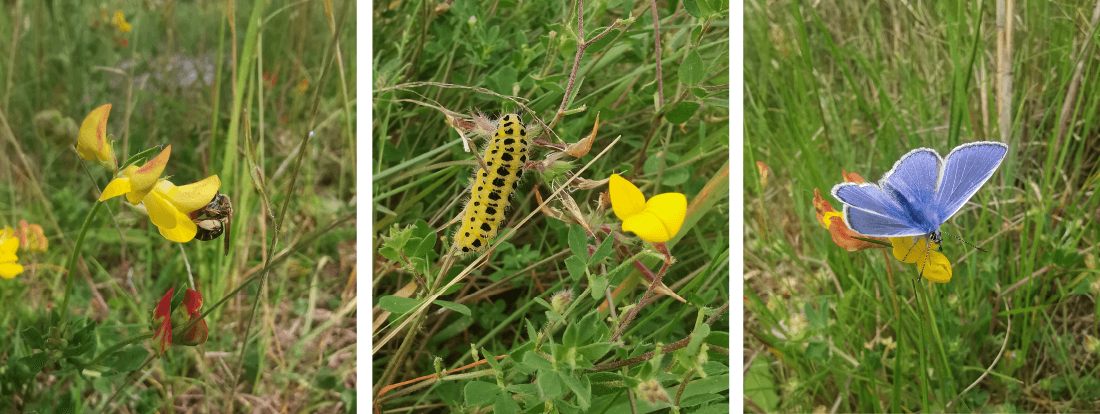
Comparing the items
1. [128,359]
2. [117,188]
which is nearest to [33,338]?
[128,359]

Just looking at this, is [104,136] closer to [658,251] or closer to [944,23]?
[658,251]

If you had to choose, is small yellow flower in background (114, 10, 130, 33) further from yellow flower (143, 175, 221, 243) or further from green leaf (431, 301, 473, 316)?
green leaf (431, 301, 473, 316)

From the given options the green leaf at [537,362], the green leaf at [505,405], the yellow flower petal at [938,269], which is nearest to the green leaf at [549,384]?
the green leaf at [537,362]

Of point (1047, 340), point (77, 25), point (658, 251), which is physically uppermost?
point (77, 25)

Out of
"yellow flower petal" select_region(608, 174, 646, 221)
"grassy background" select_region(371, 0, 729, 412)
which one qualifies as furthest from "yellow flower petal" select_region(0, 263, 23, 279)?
"yellow flower petal" select_region(608, 174, 646, 221)

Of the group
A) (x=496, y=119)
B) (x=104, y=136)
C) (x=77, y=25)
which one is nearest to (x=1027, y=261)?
(x=496, y=119)

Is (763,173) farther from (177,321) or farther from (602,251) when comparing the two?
(177,321)
